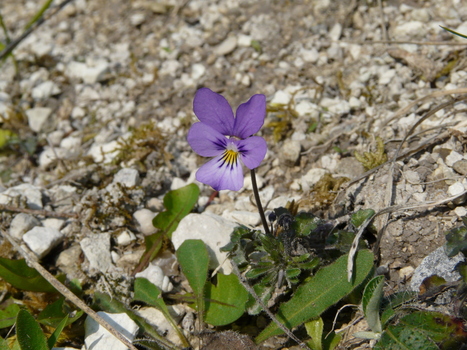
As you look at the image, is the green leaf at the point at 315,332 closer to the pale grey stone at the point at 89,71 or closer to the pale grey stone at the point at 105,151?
the pale grey stone at the point at 105,151

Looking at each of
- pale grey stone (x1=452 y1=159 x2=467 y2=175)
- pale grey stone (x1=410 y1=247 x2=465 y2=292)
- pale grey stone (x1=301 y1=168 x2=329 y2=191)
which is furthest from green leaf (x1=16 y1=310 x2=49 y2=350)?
pale grey stone (x1=452 y1=159 x2=467 y2=175)

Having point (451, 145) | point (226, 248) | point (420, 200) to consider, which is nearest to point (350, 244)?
point (420, 200)

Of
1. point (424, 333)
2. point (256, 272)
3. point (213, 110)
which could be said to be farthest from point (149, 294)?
point (424, 333)

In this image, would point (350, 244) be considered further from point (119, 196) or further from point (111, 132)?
point (111, 132)

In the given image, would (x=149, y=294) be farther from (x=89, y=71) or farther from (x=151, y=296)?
(x=89, y=71)

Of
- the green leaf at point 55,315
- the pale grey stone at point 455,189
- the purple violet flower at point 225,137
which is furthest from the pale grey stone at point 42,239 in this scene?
the pale grey stone at point 455,189
